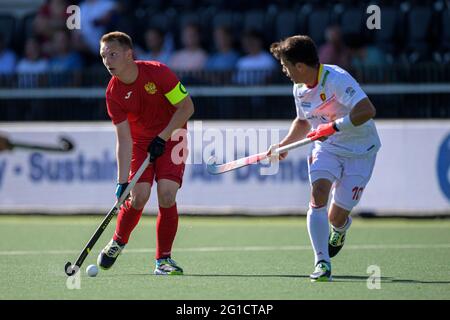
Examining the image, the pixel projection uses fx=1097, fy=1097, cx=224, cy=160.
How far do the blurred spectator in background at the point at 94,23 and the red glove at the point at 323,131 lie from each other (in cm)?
786

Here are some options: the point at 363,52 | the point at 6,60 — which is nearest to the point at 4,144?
the point at 363,52

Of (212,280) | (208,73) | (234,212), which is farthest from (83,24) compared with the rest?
(212,280)

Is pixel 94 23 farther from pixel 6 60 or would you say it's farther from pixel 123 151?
pixel 123 151

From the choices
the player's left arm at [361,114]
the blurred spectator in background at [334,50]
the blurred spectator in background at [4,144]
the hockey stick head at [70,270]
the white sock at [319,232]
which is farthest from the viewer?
the blurred spectator in background at [334,50]

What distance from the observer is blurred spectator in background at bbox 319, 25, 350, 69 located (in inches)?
508

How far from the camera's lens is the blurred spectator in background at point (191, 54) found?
550 inches

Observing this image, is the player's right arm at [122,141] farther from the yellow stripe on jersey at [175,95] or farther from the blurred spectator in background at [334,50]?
the blurred spectator in background at [334,50]

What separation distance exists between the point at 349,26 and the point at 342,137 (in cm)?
600

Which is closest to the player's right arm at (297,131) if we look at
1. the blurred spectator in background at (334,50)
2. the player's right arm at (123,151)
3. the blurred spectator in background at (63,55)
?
the player's right arm at (123,151)

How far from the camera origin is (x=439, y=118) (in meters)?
12.2

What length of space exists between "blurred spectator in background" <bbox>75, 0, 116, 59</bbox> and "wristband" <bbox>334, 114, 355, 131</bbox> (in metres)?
8.10

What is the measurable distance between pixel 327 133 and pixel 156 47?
7.06 metres

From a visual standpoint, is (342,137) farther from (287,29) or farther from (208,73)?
(287,29)

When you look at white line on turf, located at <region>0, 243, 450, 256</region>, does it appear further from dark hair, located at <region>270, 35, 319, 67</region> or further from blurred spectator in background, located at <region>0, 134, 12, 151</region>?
blurred spectator in background, located at <region>0, 134, 12, 151</region>
